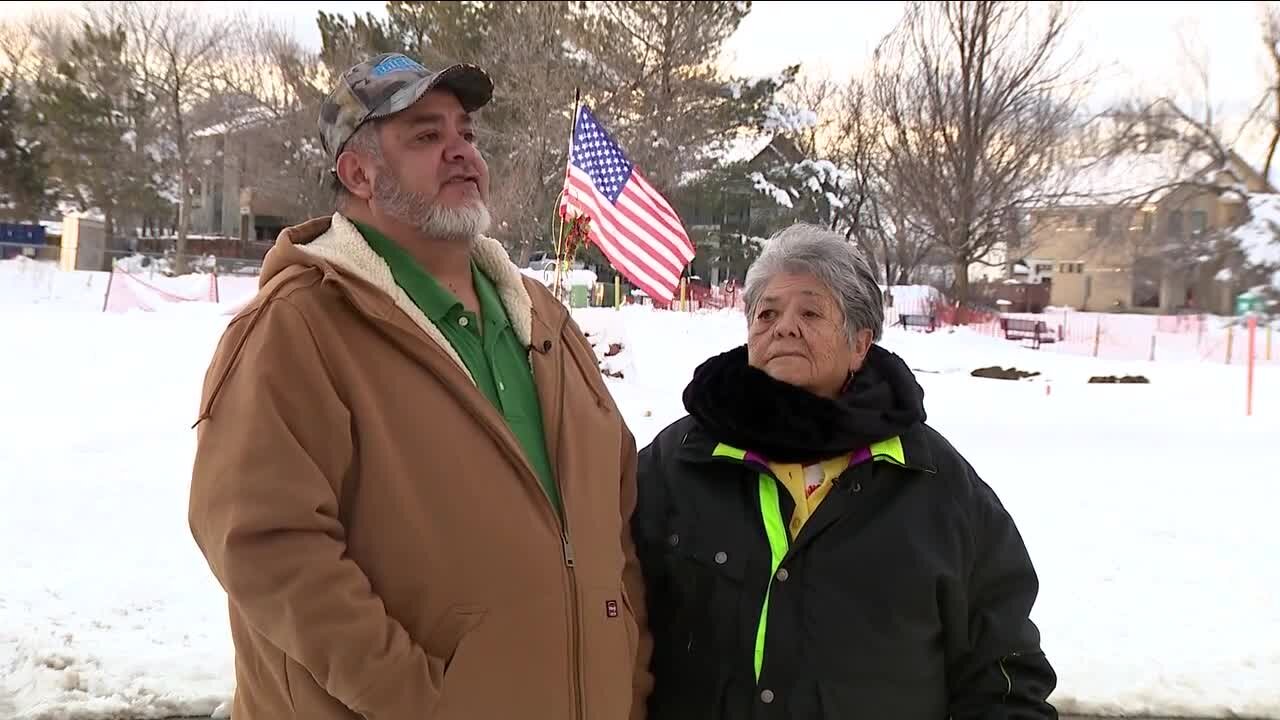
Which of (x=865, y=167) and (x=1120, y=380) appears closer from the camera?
(x=1120, y=380)

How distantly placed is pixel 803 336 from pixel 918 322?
27.6 m

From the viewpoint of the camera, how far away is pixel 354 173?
2.05 metres

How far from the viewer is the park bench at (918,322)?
1119 inches

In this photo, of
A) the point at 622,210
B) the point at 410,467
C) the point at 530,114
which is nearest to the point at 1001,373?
the point at 622,210

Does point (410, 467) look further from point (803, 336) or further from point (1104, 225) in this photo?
point (1104, 225)

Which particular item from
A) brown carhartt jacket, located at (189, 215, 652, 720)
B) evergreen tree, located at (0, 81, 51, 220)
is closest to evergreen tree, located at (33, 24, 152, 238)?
evergreen tree, located at (0, 81, 51, 220)

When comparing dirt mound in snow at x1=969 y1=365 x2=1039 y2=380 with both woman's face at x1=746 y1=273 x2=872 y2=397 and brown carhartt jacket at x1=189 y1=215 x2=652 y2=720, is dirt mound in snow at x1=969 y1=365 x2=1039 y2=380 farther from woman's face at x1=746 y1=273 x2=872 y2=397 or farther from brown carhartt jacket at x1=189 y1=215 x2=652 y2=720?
brown carhartt jacket at x1=189 y1=215 x2=652 y2=720

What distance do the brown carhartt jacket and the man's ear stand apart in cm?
10

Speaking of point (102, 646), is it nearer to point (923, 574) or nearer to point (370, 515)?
point (370, 515)

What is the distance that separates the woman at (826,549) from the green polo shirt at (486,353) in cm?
42

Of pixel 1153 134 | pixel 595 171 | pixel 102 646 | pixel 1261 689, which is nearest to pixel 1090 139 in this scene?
pixel 1153 134

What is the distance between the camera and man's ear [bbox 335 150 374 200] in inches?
80.2

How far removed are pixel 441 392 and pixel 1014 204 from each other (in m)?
34.5

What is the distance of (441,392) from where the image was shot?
1.81 m
